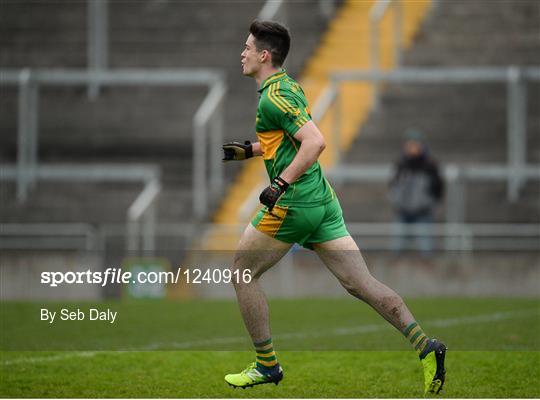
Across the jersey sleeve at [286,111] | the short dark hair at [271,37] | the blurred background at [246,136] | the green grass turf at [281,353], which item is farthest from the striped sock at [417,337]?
the blurred background at [246,136]

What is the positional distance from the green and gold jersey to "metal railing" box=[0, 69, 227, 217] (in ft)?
37.1

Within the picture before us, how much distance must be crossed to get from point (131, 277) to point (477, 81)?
22.2 ft

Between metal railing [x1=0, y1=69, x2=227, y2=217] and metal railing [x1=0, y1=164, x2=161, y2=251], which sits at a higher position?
metal railing [x1=0, y1=69, x2=227, y2=217]

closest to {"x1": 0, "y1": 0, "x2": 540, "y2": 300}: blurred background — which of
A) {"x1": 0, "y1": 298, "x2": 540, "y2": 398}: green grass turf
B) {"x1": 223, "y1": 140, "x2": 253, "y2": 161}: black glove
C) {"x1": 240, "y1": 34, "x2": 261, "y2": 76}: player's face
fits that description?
{"x1": 0, "y1": 298, "x2": 540, "y2": 398}: green grass turf

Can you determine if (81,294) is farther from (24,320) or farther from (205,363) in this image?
(205,363)

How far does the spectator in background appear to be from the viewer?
705 inches

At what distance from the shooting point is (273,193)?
741 cm

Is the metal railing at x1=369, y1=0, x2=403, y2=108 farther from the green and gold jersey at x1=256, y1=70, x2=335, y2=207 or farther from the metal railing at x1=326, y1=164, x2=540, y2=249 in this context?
the green and gold jersey at x1=256, y1=70, x2=335, y2=207

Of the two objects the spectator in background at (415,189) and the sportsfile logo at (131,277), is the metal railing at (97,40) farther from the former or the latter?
the spectator in background at (415,189)

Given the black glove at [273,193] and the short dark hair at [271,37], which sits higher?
the short dark hair at [271,37]

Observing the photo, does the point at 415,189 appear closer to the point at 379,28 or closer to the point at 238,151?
the point at 379,28

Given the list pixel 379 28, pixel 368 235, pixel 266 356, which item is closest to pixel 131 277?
pixel 368 235

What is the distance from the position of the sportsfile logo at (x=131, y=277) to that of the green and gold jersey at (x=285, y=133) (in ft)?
22.1

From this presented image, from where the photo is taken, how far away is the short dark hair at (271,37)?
765cm
